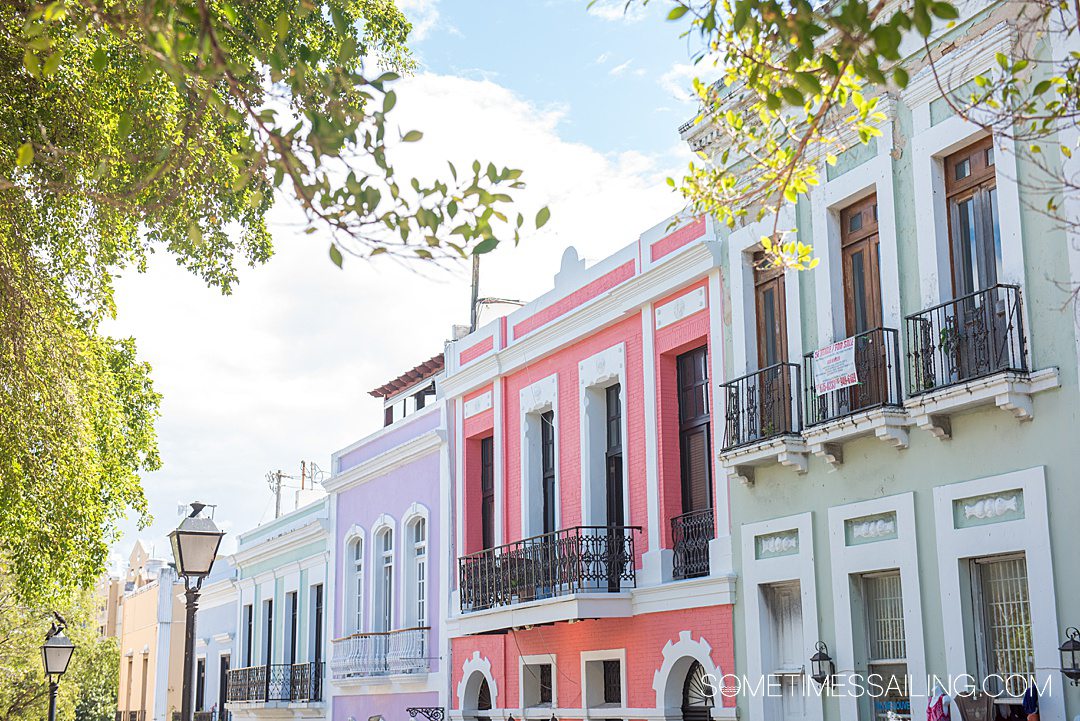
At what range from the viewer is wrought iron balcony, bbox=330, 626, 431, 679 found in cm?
2029

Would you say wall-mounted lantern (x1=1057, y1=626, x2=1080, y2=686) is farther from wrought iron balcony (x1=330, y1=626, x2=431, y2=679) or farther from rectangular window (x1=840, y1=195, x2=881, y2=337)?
wrought iron balcony (x1=330, y1=626, x2=431, y2=679)

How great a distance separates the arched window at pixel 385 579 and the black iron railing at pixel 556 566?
15.2ft

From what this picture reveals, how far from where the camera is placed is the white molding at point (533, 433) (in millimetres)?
17328

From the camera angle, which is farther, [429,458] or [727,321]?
[429,458]

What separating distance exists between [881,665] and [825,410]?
227 centimetres

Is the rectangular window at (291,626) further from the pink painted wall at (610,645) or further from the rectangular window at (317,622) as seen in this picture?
the pink painted wall at (610,645)

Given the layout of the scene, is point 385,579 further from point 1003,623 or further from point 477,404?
point 1003,623

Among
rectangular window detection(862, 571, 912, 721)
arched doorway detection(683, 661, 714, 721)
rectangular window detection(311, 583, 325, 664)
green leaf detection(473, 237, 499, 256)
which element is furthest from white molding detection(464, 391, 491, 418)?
green leaf detection(473, 237, 499, 256)

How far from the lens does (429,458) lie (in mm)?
21062

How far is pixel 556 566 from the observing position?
15.7 meters

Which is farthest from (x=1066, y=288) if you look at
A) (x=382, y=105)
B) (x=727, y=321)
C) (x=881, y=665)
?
Answer: (x=382, y=105)

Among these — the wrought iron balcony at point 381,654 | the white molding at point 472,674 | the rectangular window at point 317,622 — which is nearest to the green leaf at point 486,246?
the white molding at point 472,674

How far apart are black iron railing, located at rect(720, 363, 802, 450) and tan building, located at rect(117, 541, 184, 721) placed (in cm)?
2750

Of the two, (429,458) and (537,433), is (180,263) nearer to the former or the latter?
(537,433)
